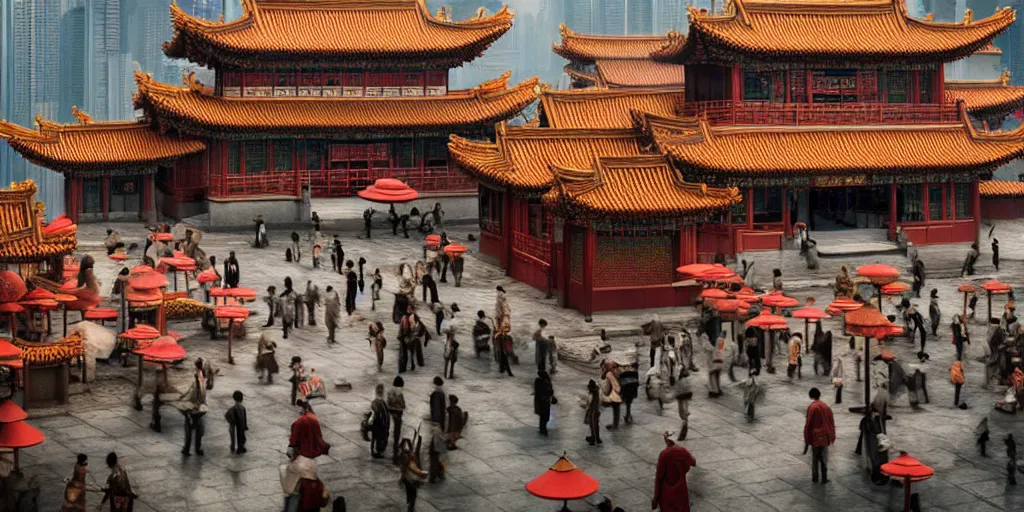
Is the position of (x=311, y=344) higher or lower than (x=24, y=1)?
lower

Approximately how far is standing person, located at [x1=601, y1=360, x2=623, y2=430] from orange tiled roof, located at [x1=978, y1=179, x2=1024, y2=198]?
36523 mm

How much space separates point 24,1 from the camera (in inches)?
7141

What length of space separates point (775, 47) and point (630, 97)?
6.67 meters

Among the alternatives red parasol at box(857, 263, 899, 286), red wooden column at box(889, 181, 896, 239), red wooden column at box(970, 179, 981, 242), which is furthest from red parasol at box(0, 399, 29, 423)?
red wooden column at box(970, 179, 981, 242)

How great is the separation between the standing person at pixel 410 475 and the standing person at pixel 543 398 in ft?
17.2

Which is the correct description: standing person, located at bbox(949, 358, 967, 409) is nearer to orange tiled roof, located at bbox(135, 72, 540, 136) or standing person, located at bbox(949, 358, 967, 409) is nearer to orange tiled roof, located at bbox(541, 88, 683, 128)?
orange tiled roof, located at bbox(541, 88, 683, 128)

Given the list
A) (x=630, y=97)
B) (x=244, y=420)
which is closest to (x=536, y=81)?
(x=630, y=97)

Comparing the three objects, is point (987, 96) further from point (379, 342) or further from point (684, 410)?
point (684, 410)

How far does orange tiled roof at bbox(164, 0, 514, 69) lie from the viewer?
63.9 meters

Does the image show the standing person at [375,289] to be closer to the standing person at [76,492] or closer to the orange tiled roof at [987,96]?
the standing person at [76,492]

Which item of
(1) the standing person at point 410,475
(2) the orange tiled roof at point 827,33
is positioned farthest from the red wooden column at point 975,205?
(1) the standing person at point 410,475

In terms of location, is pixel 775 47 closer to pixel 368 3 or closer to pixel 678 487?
pixel 368 3

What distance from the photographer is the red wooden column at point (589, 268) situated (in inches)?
1815

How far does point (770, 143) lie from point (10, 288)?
29.9m
